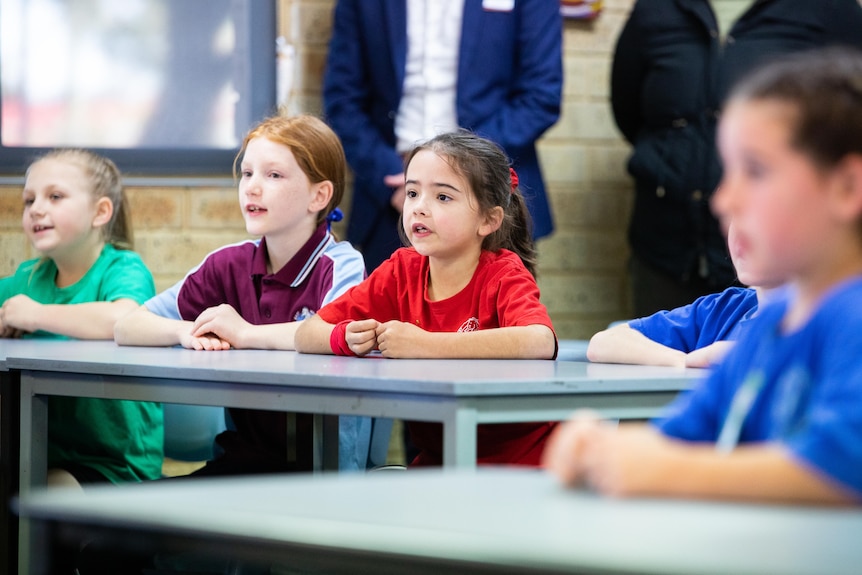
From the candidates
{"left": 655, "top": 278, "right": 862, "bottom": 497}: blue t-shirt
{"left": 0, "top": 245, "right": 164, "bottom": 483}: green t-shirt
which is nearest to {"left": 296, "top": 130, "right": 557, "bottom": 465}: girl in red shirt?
{"left": 0, "top": 245, "right": 164, "bottom": 483}: green t-shirt

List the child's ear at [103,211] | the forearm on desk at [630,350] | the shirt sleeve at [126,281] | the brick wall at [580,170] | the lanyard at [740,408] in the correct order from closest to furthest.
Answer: the lanyard at [740,408]
the forearm on desk at [630,350]
the shirt sleeve at [126,281]
the child's ear at [103,211]
the brick wall at [580,170]

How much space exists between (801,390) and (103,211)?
2.24 meters

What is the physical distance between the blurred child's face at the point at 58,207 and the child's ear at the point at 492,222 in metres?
1.05

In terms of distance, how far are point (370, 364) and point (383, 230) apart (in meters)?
1.74

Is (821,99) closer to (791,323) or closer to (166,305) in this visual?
(791,323)

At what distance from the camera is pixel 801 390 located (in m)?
0.95

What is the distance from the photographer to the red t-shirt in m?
2.07

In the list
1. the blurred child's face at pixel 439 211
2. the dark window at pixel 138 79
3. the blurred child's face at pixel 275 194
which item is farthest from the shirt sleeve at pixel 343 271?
the dark window at pixel 138 79

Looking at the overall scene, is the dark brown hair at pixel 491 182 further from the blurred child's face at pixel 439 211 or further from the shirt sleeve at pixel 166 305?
the shirt sleeve at pixel 166 305

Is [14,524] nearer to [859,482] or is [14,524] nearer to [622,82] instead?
[859,482]

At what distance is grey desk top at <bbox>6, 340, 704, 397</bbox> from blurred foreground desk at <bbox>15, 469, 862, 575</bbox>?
60 centimetres

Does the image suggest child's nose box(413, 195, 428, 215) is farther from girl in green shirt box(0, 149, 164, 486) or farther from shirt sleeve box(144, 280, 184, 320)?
girl in green shirt box(0, 149, 164, 486)

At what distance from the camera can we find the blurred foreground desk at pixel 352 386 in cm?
152

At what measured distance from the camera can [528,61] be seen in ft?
11.7
